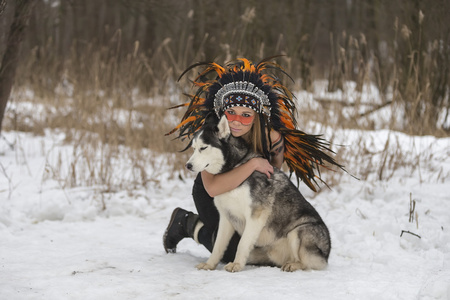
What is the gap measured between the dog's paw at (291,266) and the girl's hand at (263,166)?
0.56 meters

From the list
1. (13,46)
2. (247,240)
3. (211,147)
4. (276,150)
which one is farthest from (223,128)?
(13,46)

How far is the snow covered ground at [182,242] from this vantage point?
2484 mm

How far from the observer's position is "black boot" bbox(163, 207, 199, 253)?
3375mm

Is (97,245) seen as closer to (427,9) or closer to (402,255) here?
(402,255)

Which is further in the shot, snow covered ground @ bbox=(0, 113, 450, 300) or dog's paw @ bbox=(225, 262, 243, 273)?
dog's paw @ bbox=(225, 262, 243, 273)

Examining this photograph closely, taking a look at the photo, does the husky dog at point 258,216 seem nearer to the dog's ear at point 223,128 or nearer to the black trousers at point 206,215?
the dog's ear at point 223,128

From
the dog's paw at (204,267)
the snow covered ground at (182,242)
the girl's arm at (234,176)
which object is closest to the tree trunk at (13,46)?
the snow covered ground at (182,242)

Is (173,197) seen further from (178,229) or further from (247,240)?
(247,240)

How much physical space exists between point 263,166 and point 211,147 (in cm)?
37

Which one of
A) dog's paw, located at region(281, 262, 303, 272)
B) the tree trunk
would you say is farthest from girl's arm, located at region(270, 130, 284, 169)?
the tree trunk

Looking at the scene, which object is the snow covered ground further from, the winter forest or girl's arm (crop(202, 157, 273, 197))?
girl's arm (crop(202, 157, 273, 197))

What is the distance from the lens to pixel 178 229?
11.1 ft

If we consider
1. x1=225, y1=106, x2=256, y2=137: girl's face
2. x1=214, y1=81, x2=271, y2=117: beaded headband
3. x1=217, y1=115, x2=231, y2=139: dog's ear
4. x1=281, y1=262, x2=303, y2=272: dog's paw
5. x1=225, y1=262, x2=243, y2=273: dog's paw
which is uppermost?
x1=214, y1=81, x2=271, y2=117: beaded headband

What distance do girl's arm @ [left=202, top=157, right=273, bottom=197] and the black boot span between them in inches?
21.2
